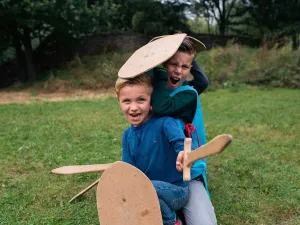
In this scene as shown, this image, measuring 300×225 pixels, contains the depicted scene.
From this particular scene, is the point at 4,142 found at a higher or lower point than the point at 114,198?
lower

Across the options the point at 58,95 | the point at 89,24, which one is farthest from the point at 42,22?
the point at 58,95

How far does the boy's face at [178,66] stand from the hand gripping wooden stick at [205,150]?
2.46 ft

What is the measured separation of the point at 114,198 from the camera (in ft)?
7.37

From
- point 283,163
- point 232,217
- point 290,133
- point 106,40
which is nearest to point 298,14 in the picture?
point 106,40

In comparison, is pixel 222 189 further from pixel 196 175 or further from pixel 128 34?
pixel 128 34

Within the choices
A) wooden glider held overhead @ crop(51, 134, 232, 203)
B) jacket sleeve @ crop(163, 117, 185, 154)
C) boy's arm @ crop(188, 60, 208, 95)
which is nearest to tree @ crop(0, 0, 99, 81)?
boy's arm @ crop(188, 60, 208, 95)

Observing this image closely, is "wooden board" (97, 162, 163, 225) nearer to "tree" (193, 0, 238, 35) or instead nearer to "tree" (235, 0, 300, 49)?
"tree" (235, 0, 300, 49)

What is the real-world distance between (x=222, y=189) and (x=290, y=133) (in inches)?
110

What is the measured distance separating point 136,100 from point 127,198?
2.04ft

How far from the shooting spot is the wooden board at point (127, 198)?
84.6 inches

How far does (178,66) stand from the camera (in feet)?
8.43

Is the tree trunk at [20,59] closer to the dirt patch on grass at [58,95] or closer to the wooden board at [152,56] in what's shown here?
the dirt patch on grass at [58,95]

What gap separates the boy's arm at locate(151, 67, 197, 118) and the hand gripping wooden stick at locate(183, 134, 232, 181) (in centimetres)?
47

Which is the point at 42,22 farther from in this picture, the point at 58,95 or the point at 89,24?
the point at 58,95
